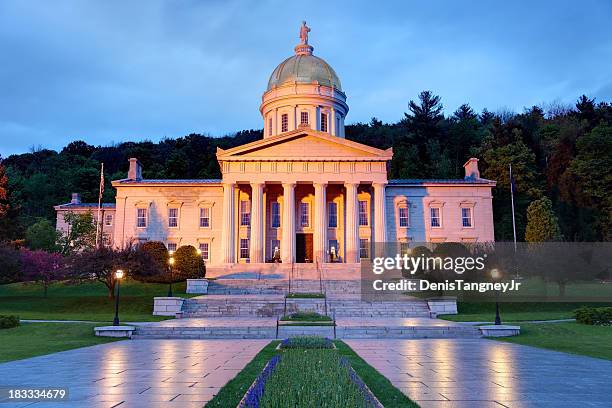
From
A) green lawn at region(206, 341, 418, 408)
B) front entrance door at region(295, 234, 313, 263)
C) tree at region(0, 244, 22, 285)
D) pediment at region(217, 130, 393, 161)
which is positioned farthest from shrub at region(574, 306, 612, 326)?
tree at region(0, 244, 22, 285)

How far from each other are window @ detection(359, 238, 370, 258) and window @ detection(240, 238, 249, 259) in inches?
432

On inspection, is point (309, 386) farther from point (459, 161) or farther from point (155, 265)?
point (459, 161)

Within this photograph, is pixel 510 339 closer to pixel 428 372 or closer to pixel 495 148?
pixel 428 372

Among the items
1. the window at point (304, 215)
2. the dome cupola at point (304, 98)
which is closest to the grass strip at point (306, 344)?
the window at point (304, 215)

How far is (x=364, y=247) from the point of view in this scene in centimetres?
4822

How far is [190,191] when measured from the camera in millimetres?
49719

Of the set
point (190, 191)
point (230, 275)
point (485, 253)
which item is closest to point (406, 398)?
point (485, 253)

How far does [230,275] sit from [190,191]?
13.6m

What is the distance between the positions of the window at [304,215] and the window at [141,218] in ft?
51.5

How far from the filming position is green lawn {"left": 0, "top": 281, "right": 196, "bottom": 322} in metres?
24.9

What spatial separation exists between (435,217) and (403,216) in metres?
3.25

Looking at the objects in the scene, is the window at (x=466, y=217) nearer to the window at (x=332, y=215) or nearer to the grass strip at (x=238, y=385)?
the window at (x=332, y=215)

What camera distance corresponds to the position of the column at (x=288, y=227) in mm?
43719

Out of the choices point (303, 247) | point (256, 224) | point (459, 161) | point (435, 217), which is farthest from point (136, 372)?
point (459, 161)
